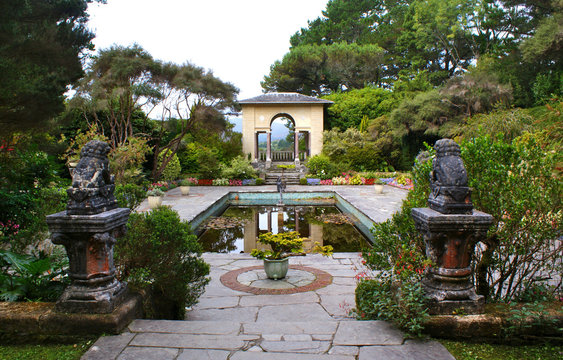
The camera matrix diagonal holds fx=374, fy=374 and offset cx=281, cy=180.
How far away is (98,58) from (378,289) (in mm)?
15884

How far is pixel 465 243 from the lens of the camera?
2754 millimetres

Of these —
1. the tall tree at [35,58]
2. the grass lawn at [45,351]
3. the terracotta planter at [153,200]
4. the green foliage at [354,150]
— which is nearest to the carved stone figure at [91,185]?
the grass lawn at [45,351]

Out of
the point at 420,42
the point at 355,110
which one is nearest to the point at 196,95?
the point at 355,110

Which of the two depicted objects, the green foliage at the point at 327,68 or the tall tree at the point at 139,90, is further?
the green foliage at the point at 327,68

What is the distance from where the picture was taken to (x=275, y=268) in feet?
17.0

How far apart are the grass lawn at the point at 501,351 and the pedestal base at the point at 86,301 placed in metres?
2.46

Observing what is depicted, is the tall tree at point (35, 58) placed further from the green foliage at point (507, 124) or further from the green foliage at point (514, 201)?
the green foliage at point (507, 124)

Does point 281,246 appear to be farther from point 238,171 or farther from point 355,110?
point 355,110

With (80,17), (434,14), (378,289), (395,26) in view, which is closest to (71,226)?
(378,289)

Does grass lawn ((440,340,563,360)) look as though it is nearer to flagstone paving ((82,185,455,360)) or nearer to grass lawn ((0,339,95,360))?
flagstone paving ((82,185,455,360))

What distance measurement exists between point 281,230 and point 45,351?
7608mm

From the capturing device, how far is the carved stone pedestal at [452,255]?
2682mm

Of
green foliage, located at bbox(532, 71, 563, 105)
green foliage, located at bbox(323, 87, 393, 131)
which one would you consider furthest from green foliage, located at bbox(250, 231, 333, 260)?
green foliage, located at bbox(323, 87, 393, 131)

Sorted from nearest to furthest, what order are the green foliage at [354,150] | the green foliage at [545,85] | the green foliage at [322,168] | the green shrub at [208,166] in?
the green foliage at [545,85] < the green shrub at [208,166] < the green foliage at [322,168] < the green foliage at [354,150]
